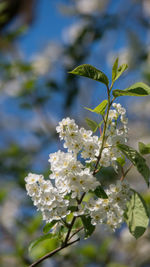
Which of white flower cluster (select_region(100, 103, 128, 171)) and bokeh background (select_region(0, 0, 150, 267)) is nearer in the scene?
white flower cluster (select_region(100, 103, 128, 171))

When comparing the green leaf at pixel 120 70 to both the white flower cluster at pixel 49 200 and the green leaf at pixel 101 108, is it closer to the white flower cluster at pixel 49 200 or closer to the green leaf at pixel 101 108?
the green leaf at pixel 101 108

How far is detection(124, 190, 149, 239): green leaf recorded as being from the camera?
2.02 ft

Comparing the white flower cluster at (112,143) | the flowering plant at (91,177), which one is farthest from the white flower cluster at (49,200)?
the white flower cluster at (112,143)

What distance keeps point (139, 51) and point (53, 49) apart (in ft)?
3.65

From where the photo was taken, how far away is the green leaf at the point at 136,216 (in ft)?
2.02

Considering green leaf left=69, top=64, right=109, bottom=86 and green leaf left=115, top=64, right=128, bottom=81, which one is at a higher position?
green leaf left=115, top=64, right=128, bottom=81

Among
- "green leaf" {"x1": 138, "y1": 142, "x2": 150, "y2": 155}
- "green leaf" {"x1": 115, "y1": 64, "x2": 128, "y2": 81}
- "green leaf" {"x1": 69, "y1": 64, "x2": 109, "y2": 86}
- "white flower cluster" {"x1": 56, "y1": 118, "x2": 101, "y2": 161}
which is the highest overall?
"green leaf" {"x1": 115, "y1": 64, "x2": 128, "y2": 81}

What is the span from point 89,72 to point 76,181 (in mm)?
192

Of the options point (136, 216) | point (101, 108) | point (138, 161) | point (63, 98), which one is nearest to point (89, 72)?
point (101, 108)

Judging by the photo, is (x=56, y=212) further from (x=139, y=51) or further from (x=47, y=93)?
(x=139, y=51)

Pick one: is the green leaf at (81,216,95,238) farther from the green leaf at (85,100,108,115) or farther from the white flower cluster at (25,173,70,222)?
the green leaf at (85,100,108,115)

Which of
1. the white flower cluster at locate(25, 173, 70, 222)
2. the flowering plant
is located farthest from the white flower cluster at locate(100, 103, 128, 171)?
the white flower cluster at locate(25, 173, 70, 222)

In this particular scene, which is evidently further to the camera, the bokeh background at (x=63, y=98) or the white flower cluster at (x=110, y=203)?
the bokeh background at (x=63, y=98)

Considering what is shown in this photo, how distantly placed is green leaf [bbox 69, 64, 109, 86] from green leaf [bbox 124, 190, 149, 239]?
24cm
